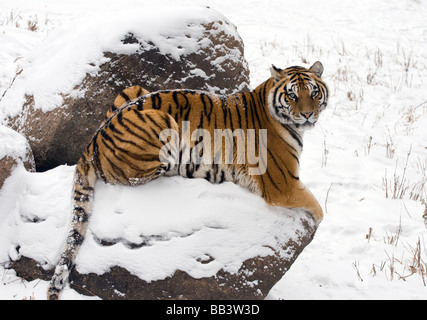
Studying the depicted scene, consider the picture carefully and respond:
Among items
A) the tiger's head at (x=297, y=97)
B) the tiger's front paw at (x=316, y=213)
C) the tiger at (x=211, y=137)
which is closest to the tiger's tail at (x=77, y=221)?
the tiger at (x=211, y=137)

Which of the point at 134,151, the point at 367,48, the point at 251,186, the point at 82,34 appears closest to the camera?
the point at 134,151

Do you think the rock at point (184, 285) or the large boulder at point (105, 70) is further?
the large boulder at point (105, 70)

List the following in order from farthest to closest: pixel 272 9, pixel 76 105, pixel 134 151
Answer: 1. pixel 272 9
2. pixel 76 105
3. pixel 134 151

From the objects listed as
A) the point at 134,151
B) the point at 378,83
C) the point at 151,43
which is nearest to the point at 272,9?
the point at 378,83

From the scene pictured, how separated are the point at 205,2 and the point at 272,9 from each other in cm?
192

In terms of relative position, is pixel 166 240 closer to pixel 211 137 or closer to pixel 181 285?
pixel 181 285

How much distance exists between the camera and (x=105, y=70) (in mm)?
5262

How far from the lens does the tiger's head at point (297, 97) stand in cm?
402

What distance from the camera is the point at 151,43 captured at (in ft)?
17.8

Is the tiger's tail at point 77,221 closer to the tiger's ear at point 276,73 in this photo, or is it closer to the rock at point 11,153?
the rock at point 11,153

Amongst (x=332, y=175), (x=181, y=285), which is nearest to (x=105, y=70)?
(x=181, y=285)

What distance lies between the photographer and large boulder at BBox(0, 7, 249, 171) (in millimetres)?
5207

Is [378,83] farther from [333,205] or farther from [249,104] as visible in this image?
[249,104]

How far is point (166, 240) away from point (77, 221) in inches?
29.5
